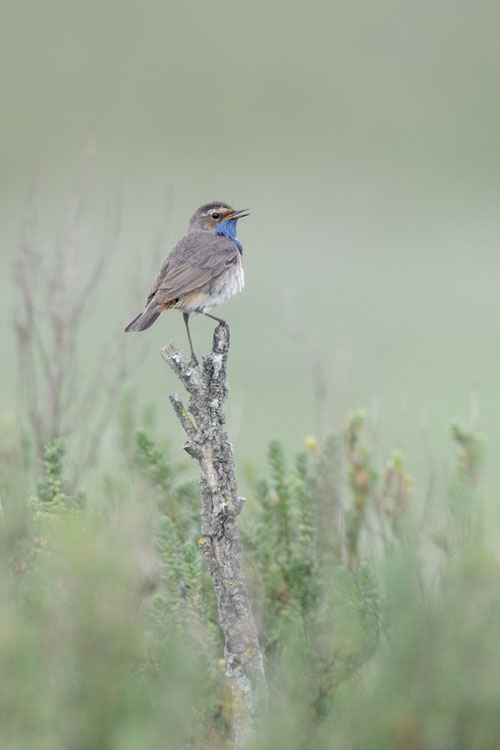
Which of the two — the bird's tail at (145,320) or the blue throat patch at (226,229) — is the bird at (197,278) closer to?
the bird's tail at (145,320)

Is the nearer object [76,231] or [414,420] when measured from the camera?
[76,231]

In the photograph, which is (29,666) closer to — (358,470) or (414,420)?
(358,470)

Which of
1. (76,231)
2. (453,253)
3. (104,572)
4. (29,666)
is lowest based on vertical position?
(29,666)

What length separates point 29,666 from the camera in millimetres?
2576

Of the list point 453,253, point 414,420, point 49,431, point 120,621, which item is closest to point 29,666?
point 120,621

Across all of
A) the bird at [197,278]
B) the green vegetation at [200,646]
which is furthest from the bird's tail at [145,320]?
the green vegetation at [200,646]

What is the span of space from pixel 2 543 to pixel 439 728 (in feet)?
5.89

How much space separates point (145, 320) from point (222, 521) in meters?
1.66

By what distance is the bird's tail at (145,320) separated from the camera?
4855mm

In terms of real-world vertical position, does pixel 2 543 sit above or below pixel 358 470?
below

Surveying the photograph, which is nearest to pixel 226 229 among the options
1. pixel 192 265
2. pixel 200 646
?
pixel 192 265

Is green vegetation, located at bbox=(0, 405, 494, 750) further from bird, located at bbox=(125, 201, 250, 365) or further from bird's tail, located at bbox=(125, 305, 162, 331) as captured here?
bird, located at bbox=(125, 201, 250, 365)

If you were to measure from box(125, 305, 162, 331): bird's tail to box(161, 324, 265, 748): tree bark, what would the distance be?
1.22m

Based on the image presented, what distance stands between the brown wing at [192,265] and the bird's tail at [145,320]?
0.27ft
